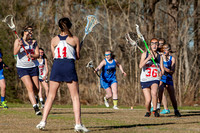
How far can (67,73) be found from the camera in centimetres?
721

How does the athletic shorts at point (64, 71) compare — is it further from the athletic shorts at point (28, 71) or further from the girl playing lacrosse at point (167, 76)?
the girl playing lacrosse at point (167, 76)

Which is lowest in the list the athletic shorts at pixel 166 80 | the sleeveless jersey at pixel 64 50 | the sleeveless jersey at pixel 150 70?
the athletic shorts at pixel 166 80

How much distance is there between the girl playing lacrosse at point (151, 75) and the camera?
10.3m

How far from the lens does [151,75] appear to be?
10.4 meters

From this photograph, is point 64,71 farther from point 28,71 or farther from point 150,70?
point 150,70

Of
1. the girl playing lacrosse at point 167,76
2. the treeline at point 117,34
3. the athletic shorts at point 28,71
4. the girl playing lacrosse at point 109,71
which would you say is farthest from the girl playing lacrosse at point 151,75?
the treeline at point 117,34

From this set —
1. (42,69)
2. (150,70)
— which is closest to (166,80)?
(150,70)

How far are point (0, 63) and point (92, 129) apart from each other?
294 inches

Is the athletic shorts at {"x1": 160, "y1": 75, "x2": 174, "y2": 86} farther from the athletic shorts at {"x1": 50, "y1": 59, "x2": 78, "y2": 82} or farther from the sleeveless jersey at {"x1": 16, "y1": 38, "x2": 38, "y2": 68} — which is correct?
the athletic shorts at {"x1": 50, "y1": 59, "x2": 78, "y2": 82}

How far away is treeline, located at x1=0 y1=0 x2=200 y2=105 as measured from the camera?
1884cm

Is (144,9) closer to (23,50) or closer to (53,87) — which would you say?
(23,50)

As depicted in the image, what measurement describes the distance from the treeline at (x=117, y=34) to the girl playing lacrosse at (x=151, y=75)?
7897mm

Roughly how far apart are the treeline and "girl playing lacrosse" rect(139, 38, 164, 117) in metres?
7.90

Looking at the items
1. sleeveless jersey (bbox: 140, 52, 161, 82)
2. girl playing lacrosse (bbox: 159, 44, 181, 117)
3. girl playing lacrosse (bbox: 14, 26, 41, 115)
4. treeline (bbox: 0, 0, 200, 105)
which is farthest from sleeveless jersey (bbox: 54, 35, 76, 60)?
treeline (bbox: 0, 0, 200, 105)
